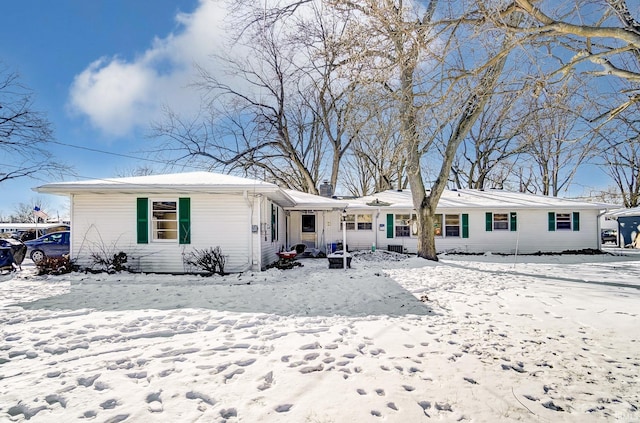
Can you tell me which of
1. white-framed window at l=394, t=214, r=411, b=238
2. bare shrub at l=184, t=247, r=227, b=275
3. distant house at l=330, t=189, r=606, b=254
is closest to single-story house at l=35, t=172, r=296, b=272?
bare shrub at l=184, t=247, r=227, b=275

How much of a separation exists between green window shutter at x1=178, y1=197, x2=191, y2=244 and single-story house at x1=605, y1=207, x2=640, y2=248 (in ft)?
90.2

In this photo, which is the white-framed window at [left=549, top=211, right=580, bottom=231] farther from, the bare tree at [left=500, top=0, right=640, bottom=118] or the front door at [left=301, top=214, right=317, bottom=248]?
the bare tree at [left=500, top=0, right=640, bottom=118]

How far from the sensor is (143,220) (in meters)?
10.5

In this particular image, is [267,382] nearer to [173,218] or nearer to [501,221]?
[173,218]

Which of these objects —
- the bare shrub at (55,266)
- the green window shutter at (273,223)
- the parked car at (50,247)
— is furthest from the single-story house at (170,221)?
the parked car at (50,247)

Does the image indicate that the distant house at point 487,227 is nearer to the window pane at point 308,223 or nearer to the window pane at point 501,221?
the window pane at point 501,221

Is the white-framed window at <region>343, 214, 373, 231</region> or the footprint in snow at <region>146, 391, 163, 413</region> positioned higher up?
the white-framed window at <region>343, 214, 373, 231</region>

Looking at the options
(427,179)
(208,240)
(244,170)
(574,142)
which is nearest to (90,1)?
(208,240)

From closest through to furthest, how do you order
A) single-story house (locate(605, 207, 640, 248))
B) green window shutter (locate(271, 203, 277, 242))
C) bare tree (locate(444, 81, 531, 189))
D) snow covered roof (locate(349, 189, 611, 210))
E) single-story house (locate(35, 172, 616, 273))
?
single-story house (locate(35, 172, 616, 273)), green window shutter (locate(271, 203, 277, 242)), snow covered roof (locate(349, 189, 611, 210)), single-story house (locate(605, 207, 640, 248)), bare tree (locate(444, 81, 531, 189))

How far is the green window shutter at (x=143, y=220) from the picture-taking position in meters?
10.5

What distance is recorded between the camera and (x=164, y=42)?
11.8 metres

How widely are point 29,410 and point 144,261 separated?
8602mm

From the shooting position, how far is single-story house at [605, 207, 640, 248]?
74.0 feet

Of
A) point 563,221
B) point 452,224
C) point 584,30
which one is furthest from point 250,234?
→ point 563,221
